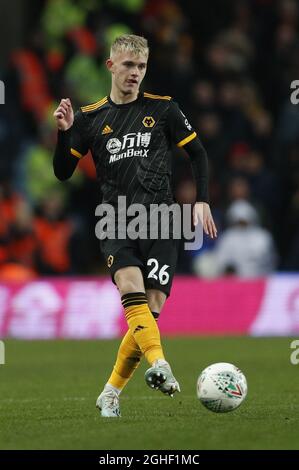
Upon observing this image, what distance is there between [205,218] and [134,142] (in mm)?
739

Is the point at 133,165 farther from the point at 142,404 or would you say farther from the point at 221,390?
the point at 142,404

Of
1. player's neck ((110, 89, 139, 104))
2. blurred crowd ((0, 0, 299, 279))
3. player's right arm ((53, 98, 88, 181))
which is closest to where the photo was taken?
player's right arm ((53, 98, 88, 181))

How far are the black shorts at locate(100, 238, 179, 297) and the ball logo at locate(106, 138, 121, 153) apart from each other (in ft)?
2.03

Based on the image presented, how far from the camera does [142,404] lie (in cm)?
906

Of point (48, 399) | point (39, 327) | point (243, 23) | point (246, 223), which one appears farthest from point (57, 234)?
point (48, 399)

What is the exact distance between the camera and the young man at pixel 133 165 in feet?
26.3

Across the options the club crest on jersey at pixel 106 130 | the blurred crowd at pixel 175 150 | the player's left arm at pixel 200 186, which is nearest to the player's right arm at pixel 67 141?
the club crest on jersey at pixel 106 130

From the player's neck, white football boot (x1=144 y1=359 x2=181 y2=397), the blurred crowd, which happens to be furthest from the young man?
the blurred crowd

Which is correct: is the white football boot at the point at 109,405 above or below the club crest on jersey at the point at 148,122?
below

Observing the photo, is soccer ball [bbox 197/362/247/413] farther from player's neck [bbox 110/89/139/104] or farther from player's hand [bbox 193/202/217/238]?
player's neck [bbox 110/89/139/104]

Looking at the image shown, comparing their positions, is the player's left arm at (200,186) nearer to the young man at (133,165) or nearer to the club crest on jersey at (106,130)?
the young man at (133,165)

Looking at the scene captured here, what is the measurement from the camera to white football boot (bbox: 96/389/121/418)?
26.6 ft

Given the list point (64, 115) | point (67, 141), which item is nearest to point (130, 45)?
point (64, 115)

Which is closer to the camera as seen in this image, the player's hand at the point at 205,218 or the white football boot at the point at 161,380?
the white football boot at the point at 161,380
